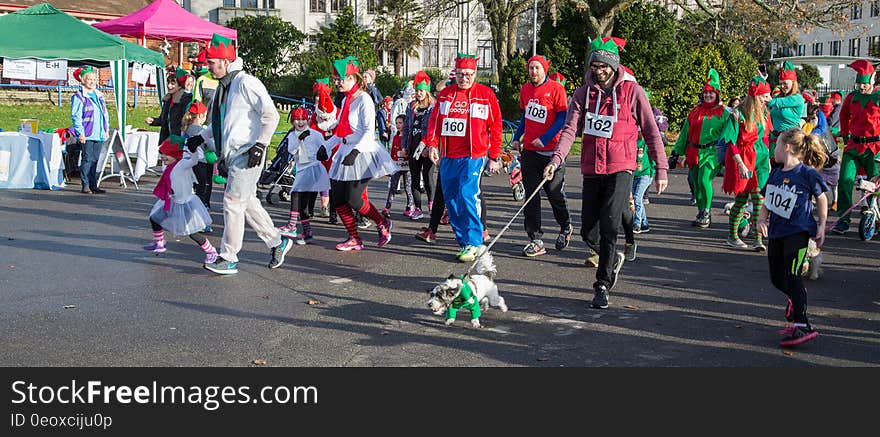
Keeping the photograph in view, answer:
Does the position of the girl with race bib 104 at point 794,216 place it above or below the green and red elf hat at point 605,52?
below

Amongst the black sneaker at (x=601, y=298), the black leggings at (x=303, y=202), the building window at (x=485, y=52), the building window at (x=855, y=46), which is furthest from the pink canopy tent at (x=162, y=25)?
the building window at (x=855, y=46)

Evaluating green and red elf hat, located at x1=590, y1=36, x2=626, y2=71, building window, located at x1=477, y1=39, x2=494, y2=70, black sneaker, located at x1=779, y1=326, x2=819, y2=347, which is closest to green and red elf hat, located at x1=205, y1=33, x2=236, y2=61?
green and red elf hat, located at x1=590, y1=36, x2=626, y2=71

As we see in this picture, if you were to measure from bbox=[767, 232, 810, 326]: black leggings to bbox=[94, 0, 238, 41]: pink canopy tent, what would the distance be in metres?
18.5

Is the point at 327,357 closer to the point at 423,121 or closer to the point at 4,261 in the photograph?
the point at 4,261

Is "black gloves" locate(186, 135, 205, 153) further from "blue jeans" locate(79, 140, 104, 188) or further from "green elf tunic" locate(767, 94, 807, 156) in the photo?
"blue jeans" locate(79, 140, 104, 188)

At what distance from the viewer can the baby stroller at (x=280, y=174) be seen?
48.6 ft

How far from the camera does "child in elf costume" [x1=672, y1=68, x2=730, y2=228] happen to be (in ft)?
40.7

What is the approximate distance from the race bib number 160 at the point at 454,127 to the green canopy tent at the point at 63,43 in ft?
31.6

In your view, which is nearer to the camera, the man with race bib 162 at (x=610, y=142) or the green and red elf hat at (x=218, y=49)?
the man with race bib 162 at (x=610, y=142)

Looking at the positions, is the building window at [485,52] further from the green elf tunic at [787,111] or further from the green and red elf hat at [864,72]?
the green elf tunic at [787,111]

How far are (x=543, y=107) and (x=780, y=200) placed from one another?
140 inches

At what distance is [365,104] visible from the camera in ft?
32.9

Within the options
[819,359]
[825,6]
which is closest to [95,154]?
[819,359]

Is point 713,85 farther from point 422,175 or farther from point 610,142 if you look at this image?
point 610,142
